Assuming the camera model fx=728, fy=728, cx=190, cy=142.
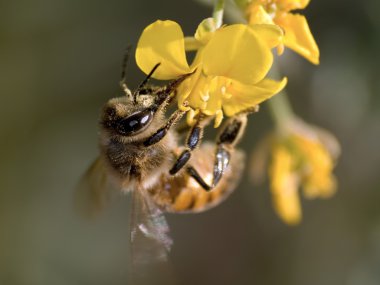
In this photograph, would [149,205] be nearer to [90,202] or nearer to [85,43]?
[90,202]

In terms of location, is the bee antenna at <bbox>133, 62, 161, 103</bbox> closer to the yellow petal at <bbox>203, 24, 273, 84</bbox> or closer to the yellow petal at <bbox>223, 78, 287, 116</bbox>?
the yellow petal at <bbox>203, 24, 273, 84</bbox>

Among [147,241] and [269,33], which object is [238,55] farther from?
[147,241]

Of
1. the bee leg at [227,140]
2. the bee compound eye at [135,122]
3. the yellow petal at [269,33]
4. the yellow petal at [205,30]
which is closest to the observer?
the yellow petal at [269,33]

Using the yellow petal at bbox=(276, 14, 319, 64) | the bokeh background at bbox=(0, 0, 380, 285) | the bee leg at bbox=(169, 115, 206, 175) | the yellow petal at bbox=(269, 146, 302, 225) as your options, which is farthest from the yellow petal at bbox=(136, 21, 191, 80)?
the bokeh background at bbox=(0, 0, 380, 285)

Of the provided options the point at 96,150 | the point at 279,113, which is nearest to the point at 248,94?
A: the point at 279,113

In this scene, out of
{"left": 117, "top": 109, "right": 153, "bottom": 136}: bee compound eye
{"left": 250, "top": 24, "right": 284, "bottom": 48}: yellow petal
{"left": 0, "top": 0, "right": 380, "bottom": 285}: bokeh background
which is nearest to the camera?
{"left": 250, "top": 24, "right": 284, "bottom": 48}: yellow petal

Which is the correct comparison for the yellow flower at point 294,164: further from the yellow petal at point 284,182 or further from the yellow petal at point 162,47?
the yellow petal at point 162,47

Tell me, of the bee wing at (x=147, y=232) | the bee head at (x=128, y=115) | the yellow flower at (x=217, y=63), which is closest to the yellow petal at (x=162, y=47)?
the yellow flower at (x=217, y=63)

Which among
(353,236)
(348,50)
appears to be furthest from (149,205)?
(353,236)
